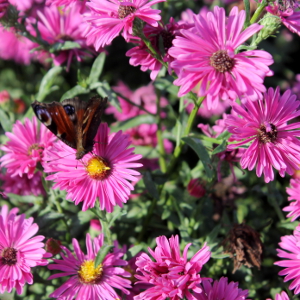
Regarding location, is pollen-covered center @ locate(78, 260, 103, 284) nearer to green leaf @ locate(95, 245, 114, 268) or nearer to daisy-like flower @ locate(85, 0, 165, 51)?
green leaf @ locate(95, 245, 114, 268)

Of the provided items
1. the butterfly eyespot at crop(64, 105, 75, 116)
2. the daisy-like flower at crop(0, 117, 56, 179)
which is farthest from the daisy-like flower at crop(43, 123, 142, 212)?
the butterfly eyespot at crop(64, 105, 75, 116)

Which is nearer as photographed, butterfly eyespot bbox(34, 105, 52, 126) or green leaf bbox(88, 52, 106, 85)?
butterfly eyespot bbox(34, 105, 52, 126)

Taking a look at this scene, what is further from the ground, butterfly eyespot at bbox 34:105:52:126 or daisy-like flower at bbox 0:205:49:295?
butterfly eyespot at bbox 34:105:52:126

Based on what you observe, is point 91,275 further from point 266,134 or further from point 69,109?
point 266,134

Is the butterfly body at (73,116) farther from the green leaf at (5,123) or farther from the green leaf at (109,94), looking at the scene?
the green leaf at (5,123)

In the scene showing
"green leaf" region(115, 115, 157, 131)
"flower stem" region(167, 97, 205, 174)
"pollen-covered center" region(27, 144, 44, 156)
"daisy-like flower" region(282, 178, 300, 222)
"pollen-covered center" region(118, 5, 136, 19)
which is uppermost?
"green leaf" region(115, 115, 157, 131)

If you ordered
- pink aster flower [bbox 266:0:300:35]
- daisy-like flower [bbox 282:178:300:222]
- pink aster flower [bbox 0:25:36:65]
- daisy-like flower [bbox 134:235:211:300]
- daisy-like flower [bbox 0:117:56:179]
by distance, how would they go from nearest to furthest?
daisy-like flower [bbox 134:235:211:300]
pink aster flower [bbox 266:0:300:35]
daisy-like flower [bbox 282:178:300:222]
daisy-like flower [bbox 0:117:56:179]
pink aster flower [bbox 0:25:36:65]
